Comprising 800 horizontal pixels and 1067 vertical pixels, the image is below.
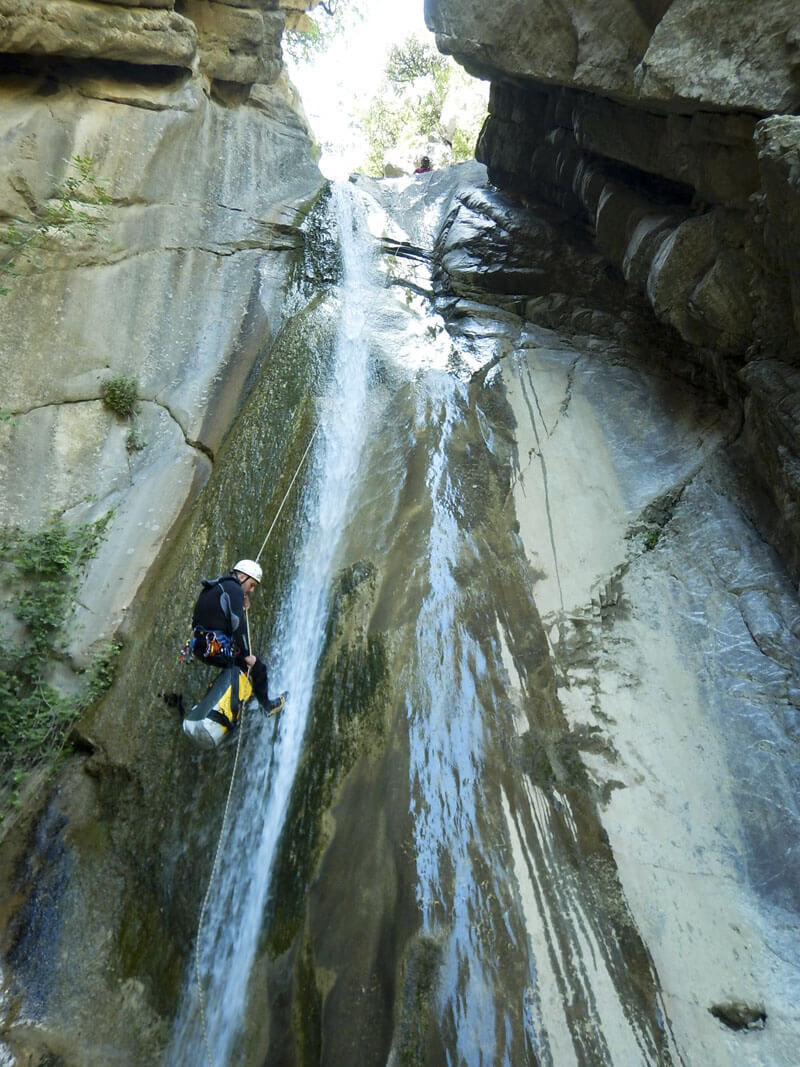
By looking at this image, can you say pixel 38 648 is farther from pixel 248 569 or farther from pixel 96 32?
pixel 96 32

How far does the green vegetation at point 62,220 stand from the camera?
26.9 ft

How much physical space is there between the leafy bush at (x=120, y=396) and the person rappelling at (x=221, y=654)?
3415mm

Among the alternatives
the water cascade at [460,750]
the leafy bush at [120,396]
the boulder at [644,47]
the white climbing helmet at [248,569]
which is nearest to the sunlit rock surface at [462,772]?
the water cascade at [460,750]

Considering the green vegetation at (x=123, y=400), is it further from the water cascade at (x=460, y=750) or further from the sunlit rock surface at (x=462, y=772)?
the water cascade at (x=460, y=750)

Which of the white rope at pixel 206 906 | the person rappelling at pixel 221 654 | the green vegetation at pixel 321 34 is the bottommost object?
the white rope at pixel 206 906

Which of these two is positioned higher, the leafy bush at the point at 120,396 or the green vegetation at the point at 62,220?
the green vegetation at the point at 62,220

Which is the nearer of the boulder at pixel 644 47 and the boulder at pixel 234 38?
the boulder at pixel 644 47

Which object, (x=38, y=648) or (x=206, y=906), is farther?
(x=38, y=648)

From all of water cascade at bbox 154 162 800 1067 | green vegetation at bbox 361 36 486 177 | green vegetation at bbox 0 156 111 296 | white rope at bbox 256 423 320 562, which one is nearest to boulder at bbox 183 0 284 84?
green vegetation at bbox 0 156 111 296

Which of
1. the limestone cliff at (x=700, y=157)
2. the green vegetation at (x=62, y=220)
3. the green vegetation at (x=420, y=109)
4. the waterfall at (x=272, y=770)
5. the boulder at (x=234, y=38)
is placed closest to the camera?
the waterfall at (x=272, y=770)

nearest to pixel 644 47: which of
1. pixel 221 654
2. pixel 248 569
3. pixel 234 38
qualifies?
pixel 248 569

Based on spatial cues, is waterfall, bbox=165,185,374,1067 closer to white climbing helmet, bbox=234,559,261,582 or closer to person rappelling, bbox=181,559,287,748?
person rappelling, bbox=181,559,287,748

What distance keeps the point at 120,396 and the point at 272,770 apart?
15.5ft

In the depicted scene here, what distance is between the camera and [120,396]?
7996 millimetres
